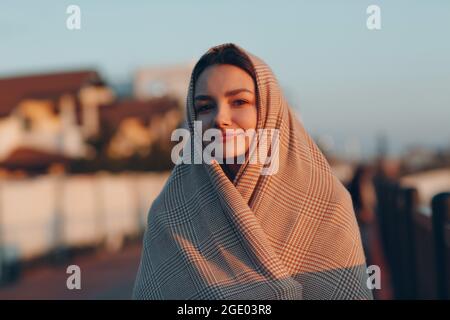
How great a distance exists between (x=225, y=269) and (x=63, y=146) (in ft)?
92.0

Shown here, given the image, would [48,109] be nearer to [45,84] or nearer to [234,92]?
[45,84]

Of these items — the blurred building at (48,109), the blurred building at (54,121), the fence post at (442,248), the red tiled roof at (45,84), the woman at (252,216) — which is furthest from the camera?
the red tiled roof at (45,84)

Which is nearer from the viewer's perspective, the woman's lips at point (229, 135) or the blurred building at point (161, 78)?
the woman's lips at point (229, 135)

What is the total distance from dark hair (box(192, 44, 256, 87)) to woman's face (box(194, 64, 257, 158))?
2 centimetres

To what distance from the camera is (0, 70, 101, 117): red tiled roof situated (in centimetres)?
2814

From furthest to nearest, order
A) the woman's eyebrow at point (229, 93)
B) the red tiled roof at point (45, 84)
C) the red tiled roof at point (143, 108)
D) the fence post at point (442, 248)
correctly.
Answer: the red tiled roof at point (143, 108), the red tiled roof at point (45, 84), the fence post at point (442, 248), the woman's eyebrow at point (229, 93)

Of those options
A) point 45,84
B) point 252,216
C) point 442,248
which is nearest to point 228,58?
point 252,216

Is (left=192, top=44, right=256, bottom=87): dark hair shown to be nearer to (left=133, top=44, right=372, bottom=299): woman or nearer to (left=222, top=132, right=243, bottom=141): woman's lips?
(left=133, top=44, right=372, bottom=299): woman

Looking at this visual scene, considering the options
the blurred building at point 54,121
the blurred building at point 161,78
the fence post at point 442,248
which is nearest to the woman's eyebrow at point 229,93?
the fence post at point 442,248

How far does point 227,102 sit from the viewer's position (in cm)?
256

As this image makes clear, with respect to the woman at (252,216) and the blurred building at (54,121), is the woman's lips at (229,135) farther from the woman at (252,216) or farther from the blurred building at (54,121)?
the blurred building at (54,121)

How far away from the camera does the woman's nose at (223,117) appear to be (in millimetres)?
2514

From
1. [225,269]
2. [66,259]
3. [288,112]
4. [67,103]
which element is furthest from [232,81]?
[67,103]
